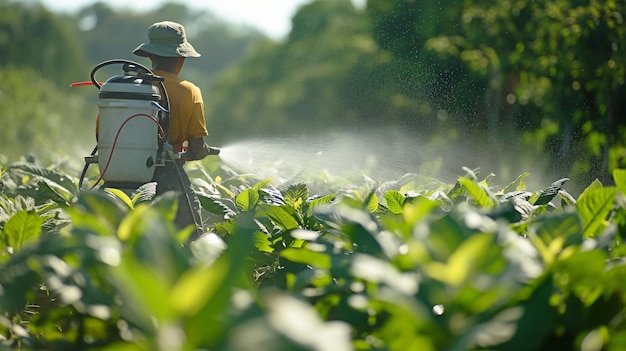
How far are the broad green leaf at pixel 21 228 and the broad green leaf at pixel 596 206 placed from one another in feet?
3.97

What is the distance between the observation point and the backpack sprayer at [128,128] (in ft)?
12.7

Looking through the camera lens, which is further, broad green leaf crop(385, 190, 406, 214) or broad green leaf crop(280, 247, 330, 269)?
broad green leaf crop(385, 190, 406, 214)

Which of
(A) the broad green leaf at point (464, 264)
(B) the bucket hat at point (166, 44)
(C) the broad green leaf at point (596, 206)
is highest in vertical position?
(A) the broad green leaf at point (464, 264)

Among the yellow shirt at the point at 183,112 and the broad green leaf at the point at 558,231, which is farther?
the yellow shirt at the point at 183,112

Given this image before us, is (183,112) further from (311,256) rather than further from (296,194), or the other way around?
(311,256)

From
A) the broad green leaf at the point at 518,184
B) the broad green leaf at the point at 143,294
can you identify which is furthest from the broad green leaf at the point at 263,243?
the broad green leaf at the point at 143,294

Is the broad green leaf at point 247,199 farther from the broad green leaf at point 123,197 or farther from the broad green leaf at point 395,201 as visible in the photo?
the broad green leaf at point 395,201

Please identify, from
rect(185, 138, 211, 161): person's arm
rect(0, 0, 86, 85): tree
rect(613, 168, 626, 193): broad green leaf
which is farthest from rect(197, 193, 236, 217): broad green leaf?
rect(0, 0, 86, 85): tree

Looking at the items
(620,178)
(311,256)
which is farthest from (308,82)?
(311,256)

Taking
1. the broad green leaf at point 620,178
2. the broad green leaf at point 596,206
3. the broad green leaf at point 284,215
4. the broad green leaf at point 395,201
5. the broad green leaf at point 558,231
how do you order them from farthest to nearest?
the broad green leaf at point 395,201
the broad green leaf at point 284,215
the broad green leaf at point 620,178
the broad green leaf at point 596,206
the broad green leaf at point 558,231

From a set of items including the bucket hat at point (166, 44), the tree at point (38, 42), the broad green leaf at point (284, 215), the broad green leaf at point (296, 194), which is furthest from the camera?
the tree at point (38, 42)

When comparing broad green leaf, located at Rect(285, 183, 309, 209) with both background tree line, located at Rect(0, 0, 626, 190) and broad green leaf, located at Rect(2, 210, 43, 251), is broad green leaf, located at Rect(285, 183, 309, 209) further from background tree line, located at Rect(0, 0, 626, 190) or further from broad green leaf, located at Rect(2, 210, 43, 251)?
background tree line, located at Rect(0, 0, 626, 190)

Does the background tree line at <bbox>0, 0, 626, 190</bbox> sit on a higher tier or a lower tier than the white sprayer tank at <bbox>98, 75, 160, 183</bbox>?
lower

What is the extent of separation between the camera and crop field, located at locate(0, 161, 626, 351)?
1.25 metres
